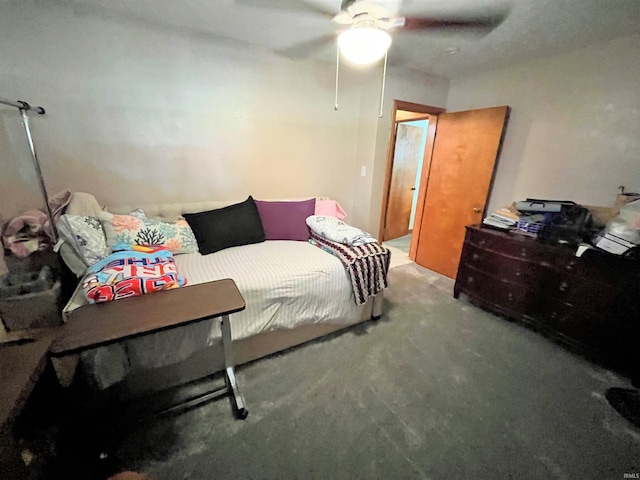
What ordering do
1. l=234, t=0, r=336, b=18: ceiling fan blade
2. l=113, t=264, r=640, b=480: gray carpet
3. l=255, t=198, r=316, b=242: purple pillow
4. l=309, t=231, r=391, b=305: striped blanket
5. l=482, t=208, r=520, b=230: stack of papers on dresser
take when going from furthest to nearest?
l=255, t=198, r=316, b=242: purple pillow → l=482, t=208, r=520, b=230: stack of papers on dresser → l=309, t=231, r=391, b=305: striped blanket → l=234, t=0, r=336, b=18: ceiling fan blade → l=113, t=264, r=640, b=480: gray carpet

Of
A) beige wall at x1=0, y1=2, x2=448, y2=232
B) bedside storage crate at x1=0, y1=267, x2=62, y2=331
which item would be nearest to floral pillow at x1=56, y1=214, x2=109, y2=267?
bedside storage crate at x1=0, y1=267, x2=62, y2=331

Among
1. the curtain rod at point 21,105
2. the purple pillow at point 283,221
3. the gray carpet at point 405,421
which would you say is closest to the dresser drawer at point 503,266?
the gray carpet at point 405,421

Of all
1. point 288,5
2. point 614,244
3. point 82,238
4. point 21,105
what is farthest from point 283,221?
point 614,244

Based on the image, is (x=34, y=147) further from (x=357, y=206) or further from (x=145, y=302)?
(x=357, y=206)

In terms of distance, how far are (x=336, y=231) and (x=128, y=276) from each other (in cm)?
145

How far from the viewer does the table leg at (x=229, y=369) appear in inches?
58.6

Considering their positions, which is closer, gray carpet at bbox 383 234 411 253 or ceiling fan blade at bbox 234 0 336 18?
ceiling fan blade at bbox 234 0 336 18

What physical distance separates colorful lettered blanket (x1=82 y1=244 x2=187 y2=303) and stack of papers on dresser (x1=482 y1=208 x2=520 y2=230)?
256 centimetres

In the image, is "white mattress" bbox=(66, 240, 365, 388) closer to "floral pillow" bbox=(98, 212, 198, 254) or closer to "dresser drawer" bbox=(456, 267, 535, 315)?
"floral pillow" bbox=(98, 212, 198, 254)

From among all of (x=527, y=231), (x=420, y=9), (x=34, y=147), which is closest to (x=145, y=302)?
(x=34, y=147)

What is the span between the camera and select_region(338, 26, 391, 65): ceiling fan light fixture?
4.68ft

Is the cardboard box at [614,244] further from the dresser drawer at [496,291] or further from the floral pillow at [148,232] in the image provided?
the floral pillow at [148,232]

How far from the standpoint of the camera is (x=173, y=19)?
2.03m

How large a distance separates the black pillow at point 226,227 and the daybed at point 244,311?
0.23ft
